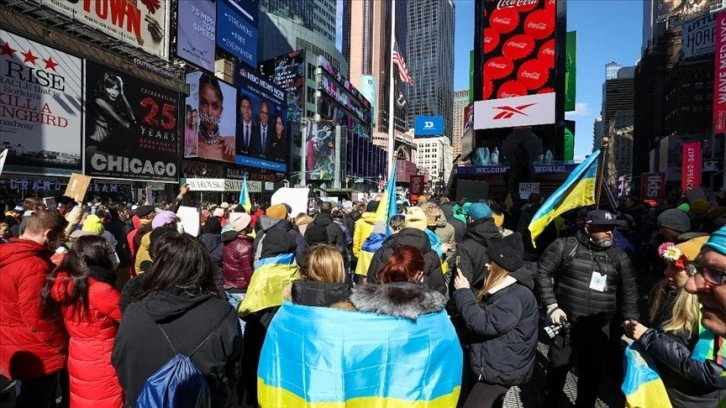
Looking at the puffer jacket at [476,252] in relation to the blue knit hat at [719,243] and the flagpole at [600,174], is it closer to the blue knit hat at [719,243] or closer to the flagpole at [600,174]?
the flagpole at [600,174]

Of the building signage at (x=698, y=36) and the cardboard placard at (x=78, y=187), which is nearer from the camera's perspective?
the cardboard placard at (x=78, y=187)

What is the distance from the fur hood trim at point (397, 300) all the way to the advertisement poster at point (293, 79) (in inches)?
2534

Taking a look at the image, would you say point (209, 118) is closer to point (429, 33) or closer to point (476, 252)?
point (476, 252)

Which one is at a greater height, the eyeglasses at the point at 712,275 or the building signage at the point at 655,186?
the building signage at the point at 655,186

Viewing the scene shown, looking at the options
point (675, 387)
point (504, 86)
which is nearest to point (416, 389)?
point (675, 387)

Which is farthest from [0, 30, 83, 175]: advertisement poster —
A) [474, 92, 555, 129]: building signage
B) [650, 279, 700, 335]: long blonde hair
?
[474, 92, 555, 129]: building signage

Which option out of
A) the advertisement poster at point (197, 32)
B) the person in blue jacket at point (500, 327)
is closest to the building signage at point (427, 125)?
the advertisement poster at point (197, 32)

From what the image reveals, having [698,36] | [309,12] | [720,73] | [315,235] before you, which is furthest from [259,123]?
[309,12]

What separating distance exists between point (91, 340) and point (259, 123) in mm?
45306

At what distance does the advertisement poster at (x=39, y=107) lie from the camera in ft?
62.7

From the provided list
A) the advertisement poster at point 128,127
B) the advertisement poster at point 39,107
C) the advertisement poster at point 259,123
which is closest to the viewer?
the advertisement poster at point 39,107

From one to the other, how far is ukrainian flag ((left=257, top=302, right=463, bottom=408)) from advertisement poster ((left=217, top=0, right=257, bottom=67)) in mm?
44905

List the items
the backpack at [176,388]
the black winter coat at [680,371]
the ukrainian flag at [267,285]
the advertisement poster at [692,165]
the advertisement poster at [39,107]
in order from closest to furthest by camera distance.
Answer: the backpack at [176,388], the black winter coat at [680,371], the ukrainian flag at [267,285], the advertisement poster at [39,107], the advertisement poster at [692,165]

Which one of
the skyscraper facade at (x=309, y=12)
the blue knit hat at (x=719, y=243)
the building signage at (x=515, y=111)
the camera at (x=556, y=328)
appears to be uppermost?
the skyscraper facade at (x=309, y=12)
